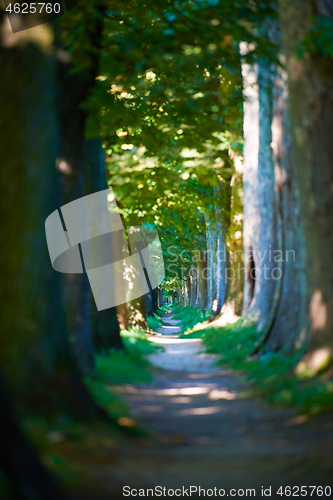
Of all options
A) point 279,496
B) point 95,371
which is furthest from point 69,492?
point 95,371

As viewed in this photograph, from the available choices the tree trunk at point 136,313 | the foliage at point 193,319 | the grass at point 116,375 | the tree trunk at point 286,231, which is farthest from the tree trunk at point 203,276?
the tree trunk at point 286,231

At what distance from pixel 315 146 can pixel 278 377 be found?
12.4 feet

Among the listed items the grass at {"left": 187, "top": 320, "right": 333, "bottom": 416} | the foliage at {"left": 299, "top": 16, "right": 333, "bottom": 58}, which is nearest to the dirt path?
the grass at {"left": 187, "top": 320, "right": 333, "bottom": 416}

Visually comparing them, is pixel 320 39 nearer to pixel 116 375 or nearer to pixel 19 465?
pixel 19 465

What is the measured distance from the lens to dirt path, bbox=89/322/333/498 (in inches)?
190

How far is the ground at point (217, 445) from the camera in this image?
15.8 feet

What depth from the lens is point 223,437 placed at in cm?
653

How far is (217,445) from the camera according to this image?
6.15 meters

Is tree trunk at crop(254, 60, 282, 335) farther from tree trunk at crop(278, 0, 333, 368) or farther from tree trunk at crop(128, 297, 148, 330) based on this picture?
tree trunk at crop(128, 297, 148, 330)

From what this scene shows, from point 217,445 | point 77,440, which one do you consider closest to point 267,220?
point 217,445

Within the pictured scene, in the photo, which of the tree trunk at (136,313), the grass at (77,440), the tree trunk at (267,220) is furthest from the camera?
the tree trunk at (136,313)

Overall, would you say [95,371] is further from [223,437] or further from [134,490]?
[134,490]

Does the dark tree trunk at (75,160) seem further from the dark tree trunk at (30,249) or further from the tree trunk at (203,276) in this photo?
the tree trunk at (203,276)

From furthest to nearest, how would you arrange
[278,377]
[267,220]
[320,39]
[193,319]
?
[193,319] → [267,220] → [278,377] → [320,39]
